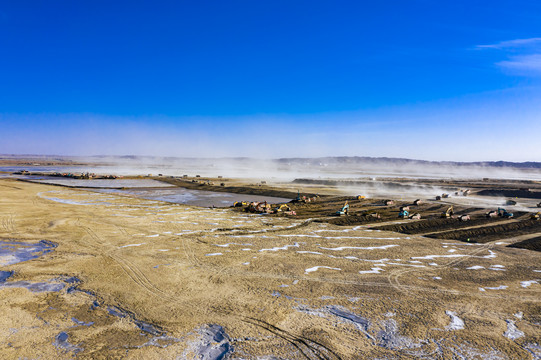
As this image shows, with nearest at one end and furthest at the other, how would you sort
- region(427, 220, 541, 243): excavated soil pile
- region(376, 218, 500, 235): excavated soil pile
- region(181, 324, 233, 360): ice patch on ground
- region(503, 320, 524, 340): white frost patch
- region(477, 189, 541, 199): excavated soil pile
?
region(181, 324, 233, 360): ice patch on ground, region(503, 320, 524, 340): white frost patch, region(427, 220, 541, 243): excavated soil pile, region(376, 218, 500, 235): excavated soil pile, region(477, 189, 541, 199): excavated soil pile

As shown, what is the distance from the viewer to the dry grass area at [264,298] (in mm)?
10914

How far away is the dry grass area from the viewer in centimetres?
1091

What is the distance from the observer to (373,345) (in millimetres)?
11180

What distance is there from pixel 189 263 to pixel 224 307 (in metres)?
6.96

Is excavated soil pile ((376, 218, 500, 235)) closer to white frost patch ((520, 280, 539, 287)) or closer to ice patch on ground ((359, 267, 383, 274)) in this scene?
white frost patch ((520, 280, 539, 287))

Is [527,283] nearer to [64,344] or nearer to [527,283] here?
[527,283]

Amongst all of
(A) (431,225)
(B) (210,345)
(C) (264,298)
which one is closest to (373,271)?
(C) (264,298)

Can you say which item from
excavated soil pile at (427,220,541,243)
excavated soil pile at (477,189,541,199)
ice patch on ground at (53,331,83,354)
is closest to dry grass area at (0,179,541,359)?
ice patch on ground at (53,331,83,354)

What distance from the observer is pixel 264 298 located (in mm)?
14766

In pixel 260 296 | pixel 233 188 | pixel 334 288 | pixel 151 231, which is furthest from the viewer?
pixel 233 188

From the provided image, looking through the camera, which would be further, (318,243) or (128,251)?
(318,243)

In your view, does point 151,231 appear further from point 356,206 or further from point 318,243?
point 356,206

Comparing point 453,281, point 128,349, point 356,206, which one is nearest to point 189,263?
point 128,349

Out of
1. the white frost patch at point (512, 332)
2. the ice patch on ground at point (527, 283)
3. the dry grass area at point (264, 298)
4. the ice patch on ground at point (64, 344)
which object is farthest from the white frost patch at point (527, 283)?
the ice patch on ground at point (64, 344)
